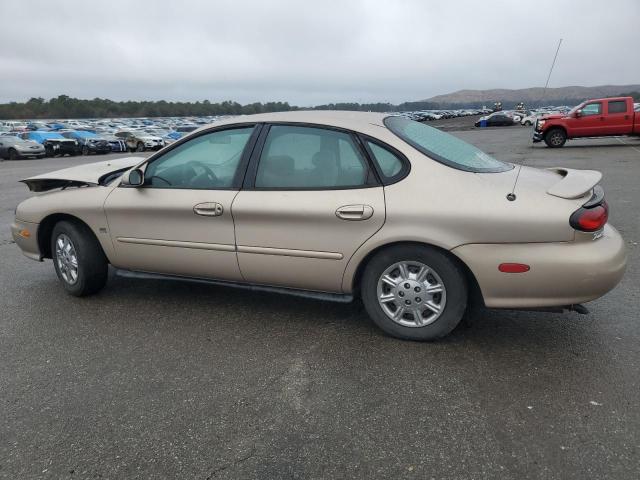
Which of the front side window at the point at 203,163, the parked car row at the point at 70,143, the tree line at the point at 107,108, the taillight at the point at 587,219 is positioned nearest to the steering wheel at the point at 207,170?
the front side window at the point at 203,163

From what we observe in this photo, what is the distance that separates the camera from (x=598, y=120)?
18516 mm

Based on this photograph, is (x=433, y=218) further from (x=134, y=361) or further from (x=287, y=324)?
(x=134, y=361)

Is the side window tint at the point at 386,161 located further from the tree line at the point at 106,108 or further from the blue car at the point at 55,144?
the tree line at the point at 106,108

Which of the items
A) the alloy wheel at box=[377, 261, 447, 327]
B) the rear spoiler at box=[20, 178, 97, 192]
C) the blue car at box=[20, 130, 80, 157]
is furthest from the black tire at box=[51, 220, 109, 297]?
the blue car at box=[20, 130, 80, 157]

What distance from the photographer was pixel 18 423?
8.53ft

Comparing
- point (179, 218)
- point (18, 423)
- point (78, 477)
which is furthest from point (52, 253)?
point (78, 477)

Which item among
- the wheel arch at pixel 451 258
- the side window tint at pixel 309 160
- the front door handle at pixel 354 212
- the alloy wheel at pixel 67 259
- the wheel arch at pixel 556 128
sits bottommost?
the alloy wheel at pixel 67 259

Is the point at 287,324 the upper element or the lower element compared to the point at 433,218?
lower

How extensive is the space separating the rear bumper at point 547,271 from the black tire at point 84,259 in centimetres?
302

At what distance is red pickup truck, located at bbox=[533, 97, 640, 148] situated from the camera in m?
18.2

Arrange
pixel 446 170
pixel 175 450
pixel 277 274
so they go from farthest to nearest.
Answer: pixel 277 274
pixel 446 170
pixel 175 450

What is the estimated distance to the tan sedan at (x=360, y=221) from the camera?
296 cm

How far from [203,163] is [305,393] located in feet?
6.53

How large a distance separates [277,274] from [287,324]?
0.42 m
